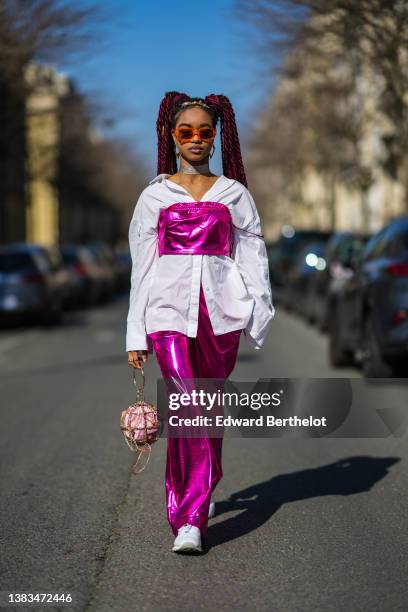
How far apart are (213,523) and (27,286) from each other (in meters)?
16.7

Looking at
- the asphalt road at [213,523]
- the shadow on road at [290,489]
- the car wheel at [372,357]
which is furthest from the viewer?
the car wheel at [372,357]

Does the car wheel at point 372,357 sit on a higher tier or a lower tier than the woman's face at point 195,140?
lower

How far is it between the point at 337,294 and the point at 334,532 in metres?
7.70

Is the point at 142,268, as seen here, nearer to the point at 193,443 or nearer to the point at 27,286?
the point at 193,443

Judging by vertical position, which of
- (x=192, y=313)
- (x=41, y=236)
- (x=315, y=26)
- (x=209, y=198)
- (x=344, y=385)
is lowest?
(x=41, y=236)

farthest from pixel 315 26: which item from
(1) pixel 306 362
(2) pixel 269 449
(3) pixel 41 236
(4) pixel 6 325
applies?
(3) pixel 41 236

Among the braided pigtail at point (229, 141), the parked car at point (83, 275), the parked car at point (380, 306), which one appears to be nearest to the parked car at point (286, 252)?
the parked car at point (83, 275)

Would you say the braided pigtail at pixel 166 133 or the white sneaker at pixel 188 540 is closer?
the white sneaker at pixel 188 540

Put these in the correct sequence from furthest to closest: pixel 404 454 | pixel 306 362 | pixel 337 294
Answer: pixel 306 362 < pixel 337 294 < pixel 404 454

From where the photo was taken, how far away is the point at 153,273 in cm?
503

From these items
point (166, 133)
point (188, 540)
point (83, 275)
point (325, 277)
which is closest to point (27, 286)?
point (325, 277)

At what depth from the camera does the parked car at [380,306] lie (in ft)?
34.0

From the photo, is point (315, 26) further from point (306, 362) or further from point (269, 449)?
point (269, 449)

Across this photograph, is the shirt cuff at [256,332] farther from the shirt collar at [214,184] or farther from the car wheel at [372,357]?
the car wheel at [372,357]
